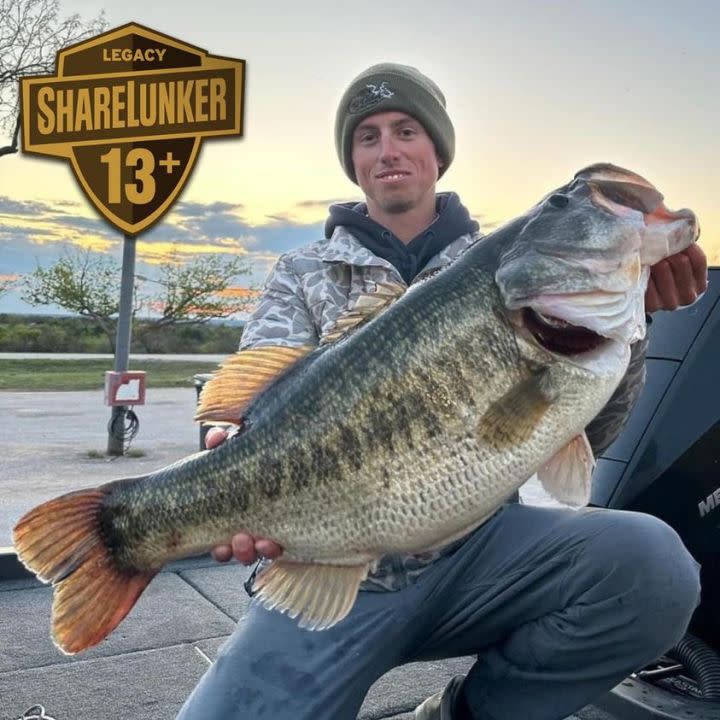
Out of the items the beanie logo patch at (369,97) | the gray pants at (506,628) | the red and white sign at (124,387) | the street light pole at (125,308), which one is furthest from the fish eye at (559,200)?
the red and white sign at (124,387)

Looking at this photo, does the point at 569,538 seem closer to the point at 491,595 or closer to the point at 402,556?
the point at 491,595

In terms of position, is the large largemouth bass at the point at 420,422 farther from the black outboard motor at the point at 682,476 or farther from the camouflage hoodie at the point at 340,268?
the black outboard motor at the point at 682,476

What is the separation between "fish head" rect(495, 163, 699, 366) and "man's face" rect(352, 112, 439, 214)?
108cm

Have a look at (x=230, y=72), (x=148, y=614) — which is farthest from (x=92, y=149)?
(x=148, y=614)

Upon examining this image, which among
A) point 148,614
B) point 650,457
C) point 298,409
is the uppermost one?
point 298,409

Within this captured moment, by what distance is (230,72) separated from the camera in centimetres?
1224

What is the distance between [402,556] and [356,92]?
176 centimetres

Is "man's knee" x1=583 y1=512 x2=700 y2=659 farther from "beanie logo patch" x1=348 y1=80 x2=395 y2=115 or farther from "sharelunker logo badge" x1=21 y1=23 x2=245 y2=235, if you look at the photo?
"sharelunker logo badge" x1=21 y1=23 x2=245 y2=235

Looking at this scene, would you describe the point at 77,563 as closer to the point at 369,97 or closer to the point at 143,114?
the point at 369,97

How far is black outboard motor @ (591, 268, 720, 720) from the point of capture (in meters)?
2.95

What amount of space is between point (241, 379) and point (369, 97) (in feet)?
4.62

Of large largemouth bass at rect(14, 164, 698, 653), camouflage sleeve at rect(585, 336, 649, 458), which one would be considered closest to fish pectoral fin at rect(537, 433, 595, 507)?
large largemouth bass at rect(14, 164, 698, 653)

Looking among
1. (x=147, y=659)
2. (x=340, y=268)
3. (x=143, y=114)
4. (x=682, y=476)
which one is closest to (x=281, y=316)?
(x=340, y=268)

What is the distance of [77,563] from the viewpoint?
2422 millimetres
